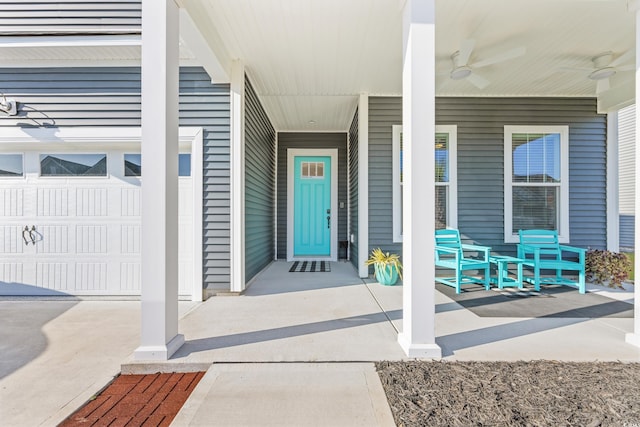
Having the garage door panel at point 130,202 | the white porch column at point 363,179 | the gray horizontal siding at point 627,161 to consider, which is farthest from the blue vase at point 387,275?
the gray horizontal siding at point 627,161

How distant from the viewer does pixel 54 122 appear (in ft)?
12.5

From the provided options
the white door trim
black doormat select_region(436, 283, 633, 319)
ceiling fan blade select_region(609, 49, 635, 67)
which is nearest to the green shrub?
black doormat select_region(436, 283, 633, 319)

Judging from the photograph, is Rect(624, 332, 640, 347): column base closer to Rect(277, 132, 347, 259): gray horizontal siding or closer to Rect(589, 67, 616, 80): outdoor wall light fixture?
Rect(589, 67, 616, 80): outdoor wall light fixture

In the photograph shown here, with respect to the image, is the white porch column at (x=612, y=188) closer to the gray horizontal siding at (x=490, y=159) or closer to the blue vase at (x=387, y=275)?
the gray horizontal siding at (x=490, y=159)

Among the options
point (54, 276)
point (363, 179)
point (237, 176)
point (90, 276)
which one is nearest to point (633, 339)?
point (363, 179)

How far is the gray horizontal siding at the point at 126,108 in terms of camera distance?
375cm

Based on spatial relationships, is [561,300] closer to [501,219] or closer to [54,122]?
[501,219]

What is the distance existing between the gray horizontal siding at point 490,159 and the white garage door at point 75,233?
2715 millimetres

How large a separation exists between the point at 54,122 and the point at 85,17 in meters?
1.31

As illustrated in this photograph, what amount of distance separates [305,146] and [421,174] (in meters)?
4.75

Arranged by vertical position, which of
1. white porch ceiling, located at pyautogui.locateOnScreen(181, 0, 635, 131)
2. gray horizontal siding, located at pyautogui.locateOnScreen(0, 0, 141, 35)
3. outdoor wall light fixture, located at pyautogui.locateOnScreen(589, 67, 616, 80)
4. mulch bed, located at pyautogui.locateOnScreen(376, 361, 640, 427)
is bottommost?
mulch bed, located at pyautogui.locateOnScreen(376, 361, 640, 427)

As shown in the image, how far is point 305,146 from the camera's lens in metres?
6.61

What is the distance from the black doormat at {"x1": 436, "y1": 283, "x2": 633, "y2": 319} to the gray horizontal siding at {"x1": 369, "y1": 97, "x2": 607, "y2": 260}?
0.99 metres

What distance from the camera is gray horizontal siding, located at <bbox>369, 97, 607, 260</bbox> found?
15.4ft
